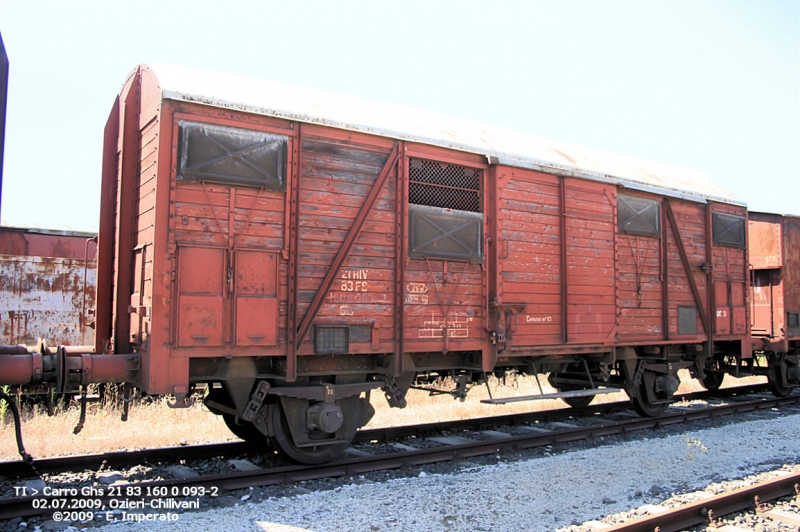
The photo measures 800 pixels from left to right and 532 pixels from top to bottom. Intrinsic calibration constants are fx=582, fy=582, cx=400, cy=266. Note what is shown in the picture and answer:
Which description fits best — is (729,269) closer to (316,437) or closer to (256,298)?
(316,437)

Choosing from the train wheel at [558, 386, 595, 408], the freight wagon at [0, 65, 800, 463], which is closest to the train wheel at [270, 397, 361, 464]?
the freight wagon at [0, 65, 800, 463]

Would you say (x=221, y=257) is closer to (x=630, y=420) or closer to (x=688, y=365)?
(x=630, y=420)

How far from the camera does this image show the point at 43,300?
1102cm

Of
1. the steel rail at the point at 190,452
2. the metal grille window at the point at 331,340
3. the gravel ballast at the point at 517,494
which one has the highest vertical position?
the metal grille window at the point at 331,340

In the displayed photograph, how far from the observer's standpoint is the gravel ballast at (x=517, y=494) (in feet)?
16.2

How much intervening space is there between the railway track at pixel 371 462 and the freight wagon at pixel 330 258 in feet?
1.42

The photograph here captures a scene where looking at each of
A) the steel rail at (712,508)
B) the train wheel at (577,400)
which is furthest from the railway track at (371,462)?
the steel rail at (712,508)

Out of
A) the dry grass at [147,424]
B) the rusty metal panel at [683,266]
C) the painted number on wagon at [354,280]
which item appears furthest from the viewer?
the rusty metal panel at [683,266]

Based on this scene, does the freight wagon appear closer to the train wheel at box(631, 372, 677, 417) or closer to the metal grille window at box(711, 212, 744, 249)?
the train wheel at box(631, 372, 677, 417)

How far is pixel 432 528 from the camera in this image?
4812mm

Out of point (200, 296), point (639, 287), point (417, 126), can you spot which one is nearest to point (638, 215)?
point (639, 287)

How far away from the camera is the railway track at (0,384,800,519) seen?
510cm

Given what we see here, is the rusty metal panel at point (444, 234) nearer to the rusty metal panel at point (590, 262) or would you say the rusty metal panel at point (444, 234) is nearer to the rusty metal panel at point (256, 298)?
the rusty metal panel at point (590, 262)

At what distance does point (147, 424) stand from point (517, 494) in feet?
18.6
